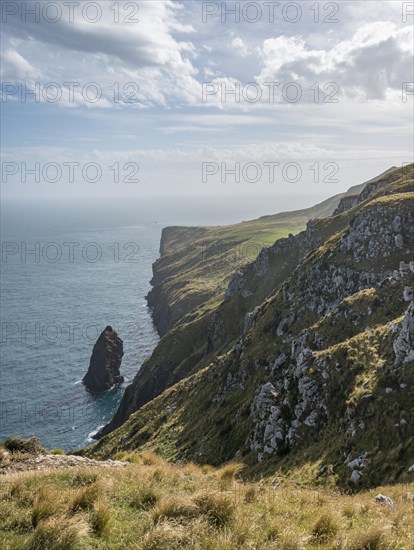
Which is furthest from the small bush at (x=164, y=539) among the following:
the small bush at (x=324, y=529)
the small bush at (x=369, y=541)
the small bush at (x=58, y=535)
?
the small bush at (x=369, y=541)

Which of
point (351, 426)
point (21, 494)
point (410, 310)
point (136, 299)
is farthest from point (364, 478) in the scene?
point (136, 299)

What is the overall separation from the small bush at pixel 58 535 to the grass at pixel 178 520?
21 mm

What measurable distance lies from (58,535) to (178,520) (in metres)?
3.11

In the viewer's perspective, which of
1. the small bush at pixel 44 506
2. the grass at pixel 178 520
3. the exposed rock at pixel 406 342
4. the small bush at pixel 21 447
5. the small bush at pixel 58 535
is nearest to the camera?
the small bush at pixel 58 535

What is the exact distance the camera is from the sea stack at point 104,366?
107 m

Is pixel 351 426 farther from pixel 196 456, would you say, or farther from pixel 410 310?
pixel 196 456

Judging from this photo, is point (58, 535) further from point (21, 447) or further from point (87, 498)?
point (21, 447)

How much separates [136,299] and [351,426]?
176 metres

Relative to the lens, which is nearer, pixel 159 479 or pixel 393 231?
pixel 159 479

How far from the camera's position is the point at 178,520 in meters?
10.8


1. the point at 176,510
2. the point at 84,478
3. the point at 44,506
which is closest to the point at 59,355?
the point at 84,478

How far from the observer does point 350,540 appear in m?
9.56

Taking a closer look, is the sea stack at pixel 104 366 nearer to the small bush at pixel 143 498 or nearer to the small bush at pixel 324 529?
the small bush at pixel 143 498

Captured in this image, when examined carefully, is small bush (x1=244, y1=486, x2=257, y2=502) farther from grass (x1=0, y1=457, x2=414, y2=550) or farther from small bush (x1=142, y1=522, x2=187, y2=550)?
small bush (x1=142, y1=522, x2=187, y2=550)
